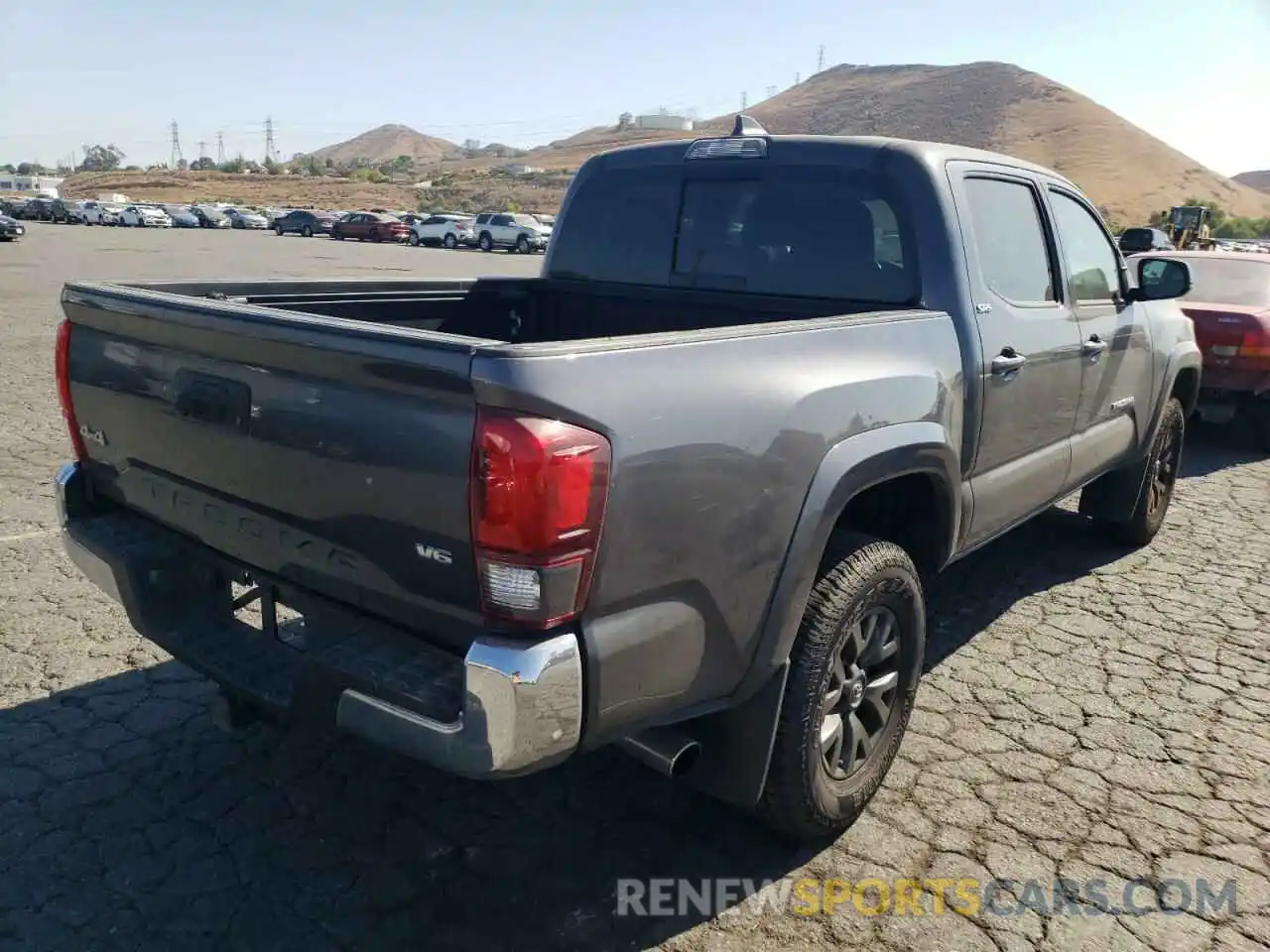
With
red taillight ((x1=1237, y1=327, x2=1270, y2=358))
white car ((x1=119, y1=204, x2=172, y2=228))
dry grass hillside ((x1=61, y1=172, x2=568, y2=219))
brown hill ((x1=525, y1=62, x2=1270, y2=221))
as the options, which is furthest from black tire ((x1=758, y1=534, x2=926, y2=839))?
brown hill ((x1=525, y1=62, x2=1270, y2=221))

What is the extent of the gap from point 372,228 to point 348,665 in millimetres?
47102

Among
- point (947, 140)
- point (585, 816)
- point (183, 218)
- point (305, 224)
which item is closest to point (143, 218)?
point (183, 218)

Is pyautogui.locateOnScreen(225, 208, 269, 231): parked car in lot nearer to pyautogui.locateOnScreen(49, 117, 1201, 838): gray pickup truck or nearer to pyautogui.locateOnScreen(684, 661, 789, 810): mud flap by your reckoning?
pyautogui.locateOnScreen(49, 117, 1201, 838): gray pickup truck

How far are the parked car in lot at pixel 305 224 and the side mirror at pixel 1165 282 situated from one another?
50.1 m

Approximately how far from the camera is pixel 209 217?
58062mm

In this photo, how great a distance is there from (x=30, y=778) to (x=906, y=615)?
285 centimetres

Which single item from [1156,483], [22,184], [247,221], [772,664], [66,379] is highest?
[66,379]

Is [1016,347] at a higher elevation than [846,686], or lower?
higher

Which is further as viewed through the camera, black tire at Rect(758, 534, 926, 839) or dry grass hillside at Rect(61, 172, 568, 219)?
dry grass hillside at Rect(61, 172, 568, 219)

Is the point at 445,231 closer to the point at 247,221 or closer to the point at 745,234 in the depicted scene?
the point at 247,221

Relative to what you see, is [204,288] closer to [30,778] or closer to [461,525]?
[30,778]

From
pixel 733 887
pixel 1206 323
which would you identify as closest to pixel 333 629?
pixel 733 887

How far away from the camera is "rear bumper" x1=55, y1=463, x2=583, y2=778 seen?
1993mm

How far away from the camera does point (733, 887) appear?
9.21 ft
